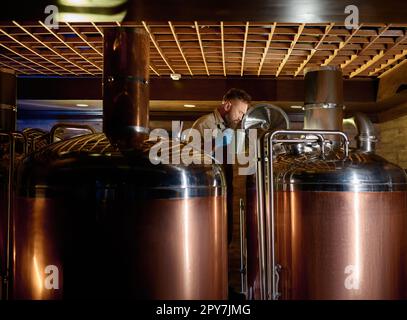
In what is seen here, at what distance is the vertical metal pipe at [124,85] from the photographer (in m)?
2.58

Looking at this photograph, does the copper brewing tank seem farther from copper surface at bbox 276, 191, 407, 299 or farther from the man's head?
the man's head

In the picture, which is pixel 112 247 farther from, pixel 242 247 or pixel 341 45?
pixel 341 45

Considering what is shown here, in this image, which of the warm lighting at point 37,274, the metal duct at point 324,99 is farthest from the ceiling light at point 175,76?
the warm lighting at point 37,274

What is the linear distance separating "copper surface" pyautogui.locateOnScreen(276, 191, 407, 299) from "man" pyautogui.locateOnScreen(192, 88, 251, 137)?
139cm

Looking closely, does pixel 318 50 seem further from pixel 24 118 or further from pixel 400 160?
pixel 24 118

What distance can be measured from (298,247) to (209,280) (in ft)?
3.17

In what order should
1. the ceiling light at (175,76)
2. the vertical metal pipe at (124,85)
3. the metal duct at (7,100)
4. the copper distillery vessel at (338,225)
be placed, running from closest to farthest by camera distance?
the vertical metal pipe at (124,85) → the copper distillery vessel at (338,225) → the metal duct at (7,100) → the ceiling light at (175,76)

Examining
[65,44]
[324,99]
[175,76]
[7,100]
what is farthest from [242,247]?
[175,76]

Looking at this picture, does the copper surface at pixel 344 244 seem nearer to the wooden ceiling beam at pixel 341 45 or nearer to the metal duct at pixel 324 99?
the metal duct at pixel 324 99

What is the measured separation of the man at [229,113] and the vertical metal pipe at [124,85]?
1819 millimetres

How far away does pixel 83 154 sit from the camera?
2301mm

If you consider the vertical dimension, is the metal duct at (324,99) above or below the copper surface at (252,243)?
above

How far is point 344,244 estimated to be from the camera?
3.05 meters

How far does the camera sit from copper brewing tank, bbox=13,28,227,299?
7.15 feet
